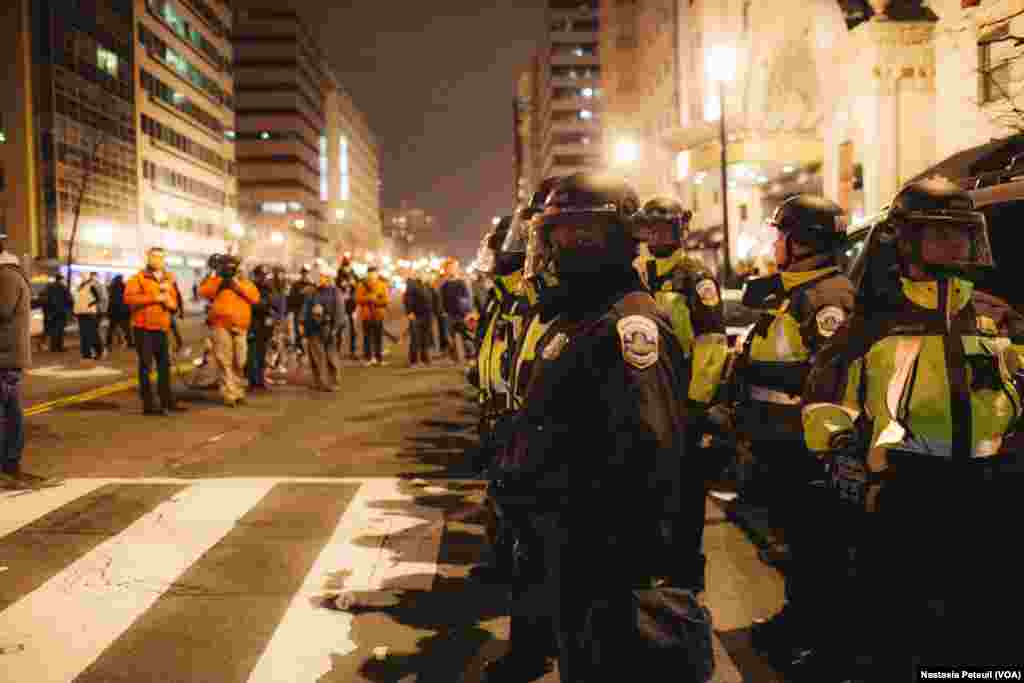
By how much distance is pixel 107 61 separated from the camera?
6203 centimetres

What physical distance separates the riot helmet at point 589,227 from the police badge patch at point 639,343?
304 millimetres

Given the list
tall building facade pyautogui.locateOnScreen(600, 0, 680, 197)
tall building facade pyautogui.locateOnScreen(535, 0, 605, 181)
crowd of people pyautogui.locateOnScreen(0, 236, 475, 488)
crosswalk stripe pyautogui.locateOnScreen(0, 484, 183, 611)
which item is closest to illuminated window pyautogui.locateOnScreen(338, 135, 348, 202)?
tall building facade pyautogui.locateOnScreen(535, 0, 605, 181)

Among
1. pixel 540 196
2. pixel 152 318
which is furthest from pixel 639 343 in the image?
pixel 152 318

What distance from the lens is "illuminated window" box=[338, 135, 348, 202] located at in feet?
509

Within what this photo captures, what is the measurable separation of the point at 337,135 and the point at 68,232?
10325 cm

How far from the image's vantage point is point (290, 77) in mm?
117125

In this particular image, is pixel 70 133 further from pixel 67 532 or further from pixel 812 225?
pixel 812 225

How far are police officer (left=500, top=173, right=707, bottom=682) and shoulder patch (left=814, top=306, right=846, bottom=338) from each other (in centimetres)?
201

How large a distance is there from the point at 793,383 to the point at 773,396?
15 cm

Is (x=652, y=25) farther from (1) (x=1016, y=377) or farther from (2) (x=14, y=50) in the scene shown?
(1) (x=1016, y=377)

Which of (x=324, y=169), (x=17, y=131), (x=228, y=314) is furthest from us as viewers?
(x=324, y=169)

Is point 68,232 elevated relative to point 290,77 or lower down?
lower down

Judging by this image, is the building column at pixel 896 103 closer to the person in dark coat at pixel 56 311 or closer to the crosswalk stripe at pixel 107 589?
the crosswalk stripe at pixel 107 589

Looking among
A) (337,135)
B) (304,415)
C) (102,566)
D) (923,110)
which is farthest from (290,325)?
(337,135)
